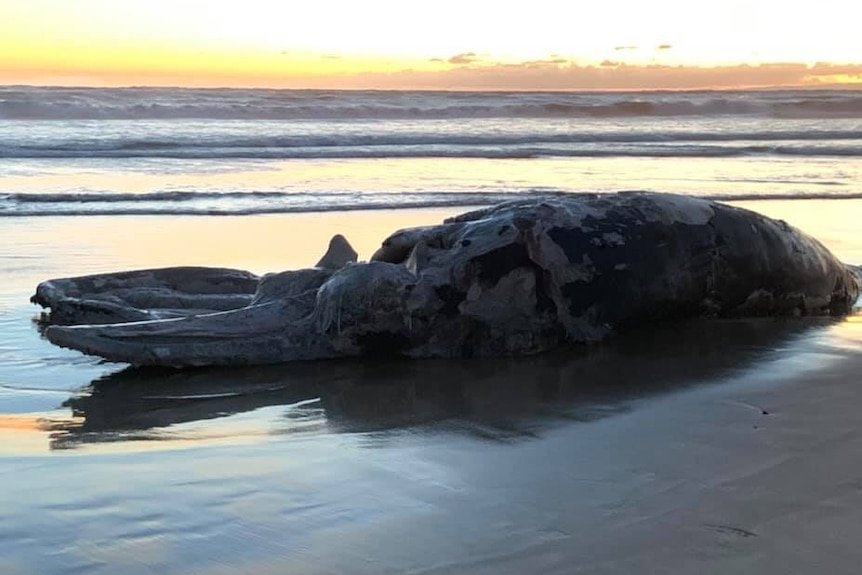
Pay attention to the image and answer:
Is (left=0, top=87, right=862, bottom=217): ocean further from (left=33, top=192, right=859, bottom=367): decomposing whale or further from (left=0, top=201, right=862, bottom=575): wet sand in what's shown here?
(left=0, top=201, right=862, bottom=575): wet sand

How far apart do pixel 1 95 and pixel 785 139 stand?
24190 millimetres

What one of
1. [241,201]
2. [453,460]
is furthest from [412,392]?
[241,201]

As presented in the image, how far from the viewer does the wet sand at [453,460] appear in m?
2.91

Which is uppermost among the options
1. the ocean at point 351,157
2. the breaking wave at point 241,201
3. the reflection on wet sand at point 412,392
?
the ocean at point 351,157

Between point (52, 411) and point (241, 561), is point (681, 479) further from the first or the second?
point (52, 411)

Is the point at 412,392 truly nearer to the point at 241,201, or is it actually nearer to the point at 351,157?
the point at 241,201

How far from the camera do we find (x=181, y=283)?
641 cm

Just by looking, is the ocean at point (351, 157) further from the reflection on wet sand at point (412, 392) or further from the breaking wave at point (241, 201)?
the reflection on wet sand at point (412, 392)

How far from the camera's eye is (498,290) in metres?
5.36

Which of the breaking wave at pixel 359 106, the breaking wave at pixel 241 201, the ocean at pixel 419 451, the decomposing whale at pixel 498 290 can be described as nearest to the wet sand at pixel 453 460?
the ocean at pixel 419 451

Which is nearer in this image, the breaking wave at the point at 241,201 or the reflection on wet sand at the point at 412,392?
the reflection on wet sand at the point at 412,392

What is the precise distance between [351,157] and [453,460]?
1464 centimetres

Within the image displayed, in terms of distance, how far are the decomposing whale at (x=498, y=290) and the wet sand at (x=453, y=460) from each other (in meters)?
0.14

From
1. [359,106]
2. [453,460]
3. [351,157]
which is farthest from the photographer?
[359,106]
